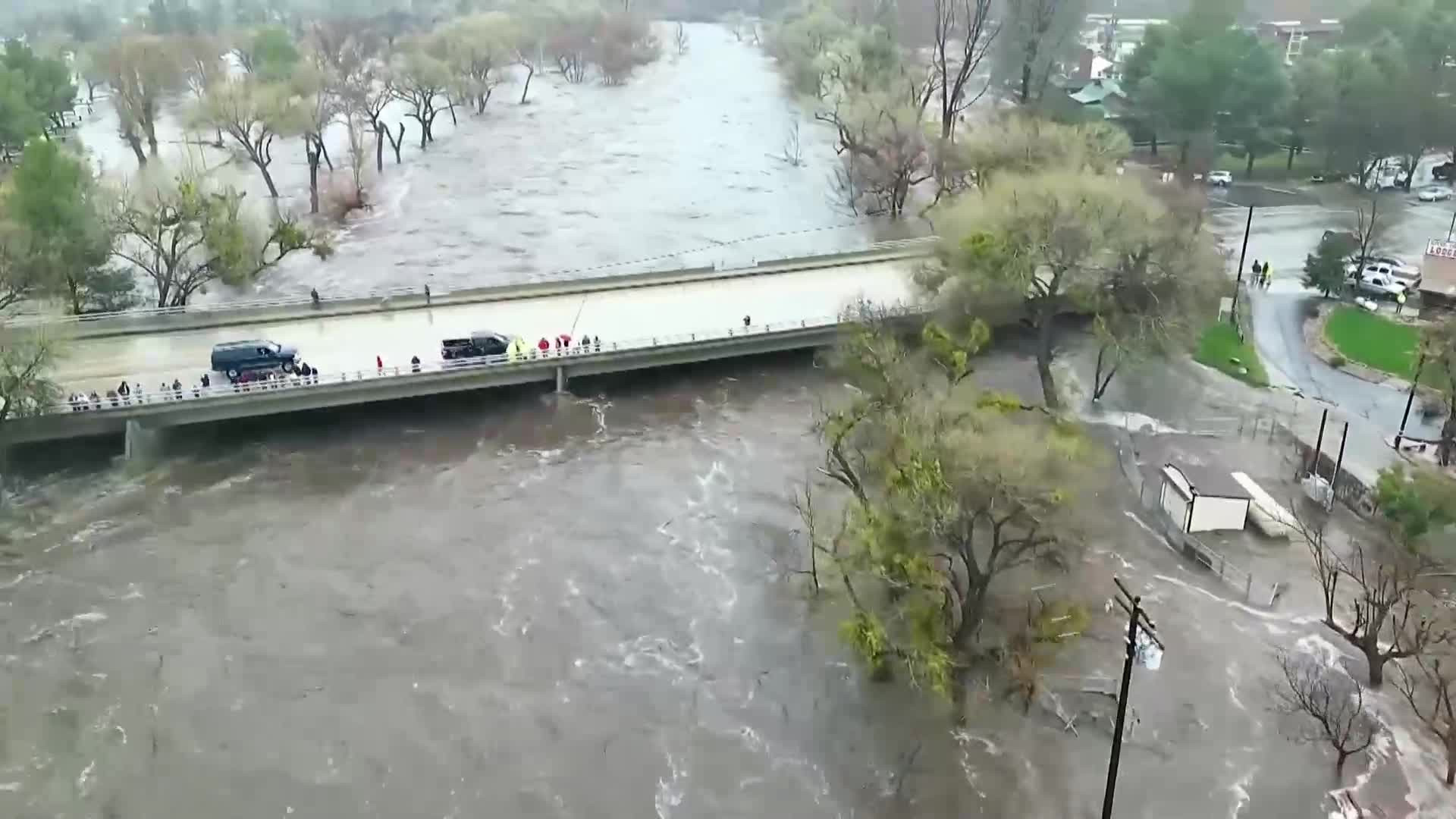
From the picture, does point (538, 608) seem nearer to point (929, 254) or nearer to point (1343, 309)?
point (929, 254)

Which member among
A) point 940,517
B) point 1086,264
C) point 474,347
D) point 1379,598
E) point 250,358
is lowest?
point 1379,598

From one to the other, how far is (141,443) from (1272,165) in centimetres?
6377

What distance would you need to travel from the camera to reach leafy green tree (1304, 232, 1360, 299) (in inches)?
1783

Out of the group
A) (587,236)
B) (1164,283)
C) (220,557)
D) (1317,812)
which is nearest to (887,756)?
(1317,812)

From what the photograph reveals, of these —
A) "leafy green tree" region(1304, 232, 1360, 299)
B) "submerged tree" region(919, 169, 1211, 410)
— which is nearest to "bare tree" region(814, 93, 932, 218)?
"leafy green tree" region(1304, 232, 1360, 299)

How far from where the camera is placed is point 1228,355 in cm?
4028

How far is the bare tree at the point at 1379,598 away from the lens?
76.1 ft

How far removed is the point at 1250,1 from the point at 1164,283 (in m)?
90.8

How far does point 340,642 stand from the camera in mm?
26141

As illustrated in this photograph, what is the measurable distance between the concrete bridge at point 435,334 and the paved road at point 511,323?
0.23ft

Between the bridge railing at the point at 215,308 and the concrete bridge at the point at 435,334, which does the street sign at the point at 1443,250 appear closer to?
the concrete bridge at the point at 435,334

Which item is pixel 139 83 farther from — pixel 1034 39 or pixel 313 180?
pixel 1034 39

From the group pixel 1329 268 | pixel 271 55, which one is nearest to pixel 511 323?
pixel 1329 268

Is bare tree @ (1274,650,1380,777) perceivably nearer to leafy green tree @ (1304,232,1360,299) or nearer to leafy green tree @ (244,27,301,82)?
leafy green tree @ (1304,232,1360,299)
